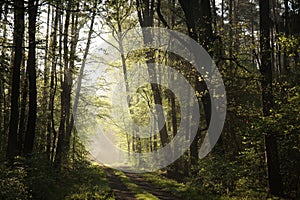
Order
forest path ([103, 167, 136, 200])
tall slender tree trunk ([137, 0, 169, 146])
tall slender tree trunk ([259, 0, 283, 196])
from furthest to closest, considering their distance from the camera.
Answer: tall slender tree trunk ([137, 0, 169, 146]), forest path ([103, 167, 136, 200]), tall slender tree trunk ([259, 0, 283, 196])

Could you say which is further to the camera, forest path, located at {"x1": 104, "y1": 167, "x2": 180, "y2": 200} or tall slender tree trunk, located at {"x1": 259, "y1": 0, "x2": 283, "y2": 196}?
forest path, located at {"x1": 104, "y1": 167, "x2": 180, "y2": 200}

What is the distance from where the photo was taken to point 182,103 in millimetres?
30312

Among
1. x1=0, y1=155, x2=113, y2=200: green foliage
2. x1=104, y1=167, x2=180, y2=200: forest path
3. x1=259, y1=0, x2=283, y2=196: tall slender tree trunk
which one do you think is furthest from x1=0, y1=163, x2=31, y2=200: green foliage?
x1=259, y1=0, x2=283, y2=196: tall slender tree trunk

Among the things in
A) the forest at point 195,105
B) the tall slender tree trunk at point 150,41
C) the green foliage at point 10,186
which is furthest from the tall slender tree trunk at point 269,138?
the tall slender tree trunk at point 150,41

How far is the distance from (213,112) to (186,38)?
4.93 metres

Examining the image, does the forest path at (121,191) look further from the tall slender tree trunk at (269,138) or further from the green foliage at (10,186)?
the tall slender tree trunk at (269,138)

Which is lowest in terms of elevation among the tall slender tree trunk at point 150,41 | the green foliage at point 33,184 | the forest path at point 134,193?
the forest path at point 134,193

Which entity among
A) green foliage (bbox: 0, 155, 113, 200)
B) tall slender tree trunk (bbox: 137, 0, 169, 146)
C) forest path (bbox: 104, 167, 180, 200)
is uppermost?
tall slender tree trunk (bbox: 137, 0, 169, 146)

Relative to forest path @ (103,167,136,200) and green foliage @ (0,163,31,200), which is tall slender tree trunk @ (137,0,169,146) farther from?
green foliage @ (0,163,31,200)

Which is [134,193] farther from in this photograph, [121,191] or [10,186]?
[10,186]

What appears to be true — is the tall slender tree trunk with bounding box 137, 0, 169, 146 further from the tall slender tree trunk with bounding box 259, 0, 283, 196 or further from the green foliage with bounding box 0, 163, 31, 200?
the green foliage with bounding box 0, 163, 31, 200

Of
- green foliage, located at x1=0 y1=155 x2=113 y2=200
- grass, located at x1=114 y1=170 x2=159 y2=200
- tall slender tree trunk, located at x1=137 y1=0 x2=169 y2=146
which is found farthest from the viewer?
tall slender tree trunk, located at x1=137 y1=0 x2=169 y2=146

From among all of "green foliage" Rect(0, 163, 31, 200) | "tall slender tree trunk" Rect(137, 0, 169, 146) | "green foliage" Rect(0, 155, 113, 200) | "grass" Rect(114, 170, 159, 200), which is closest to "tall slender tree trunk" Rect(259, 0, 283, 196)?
"grass" Rect(114, 170, 159, 200)

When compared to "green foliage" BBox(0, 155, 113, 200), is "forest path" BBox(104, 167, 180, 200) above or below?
below
